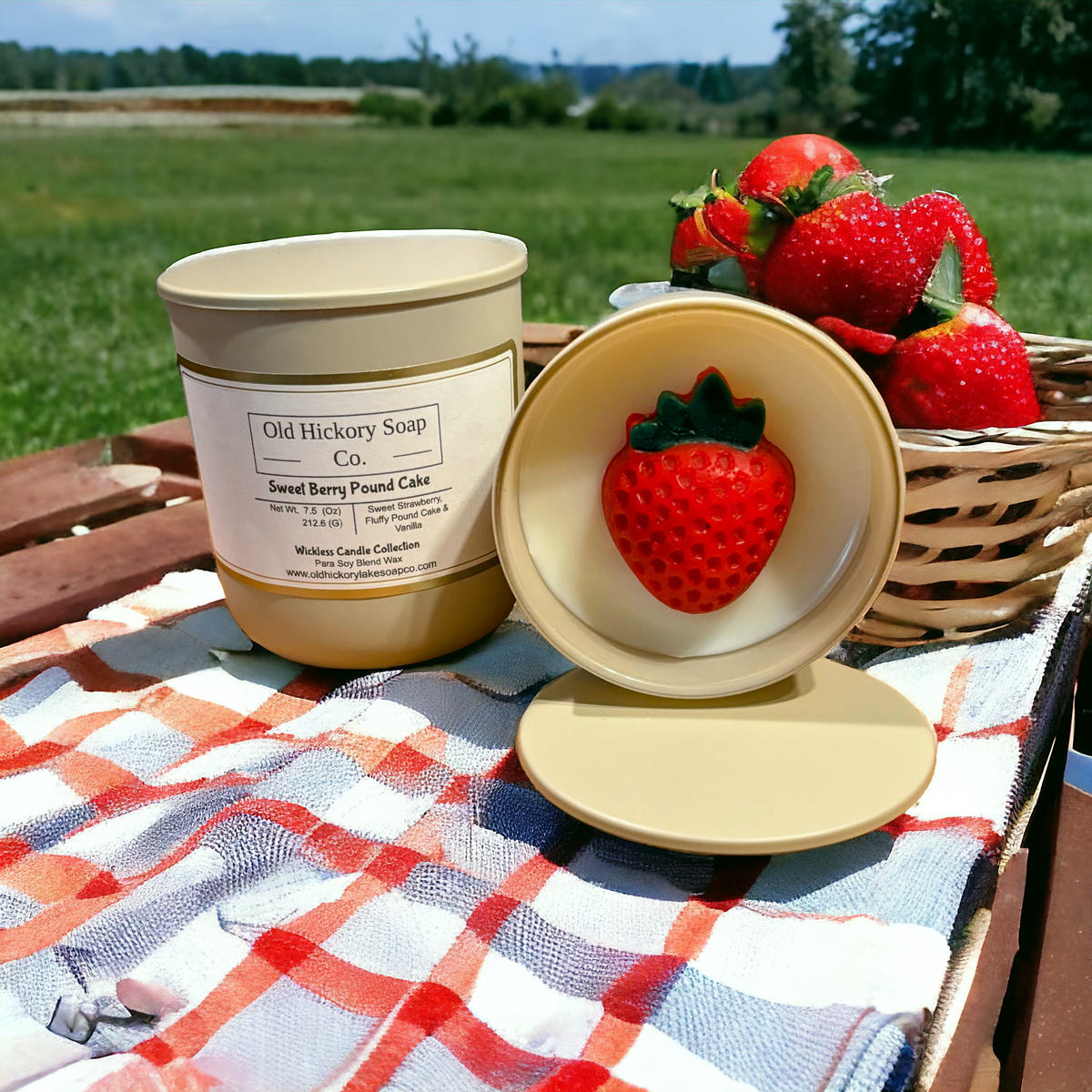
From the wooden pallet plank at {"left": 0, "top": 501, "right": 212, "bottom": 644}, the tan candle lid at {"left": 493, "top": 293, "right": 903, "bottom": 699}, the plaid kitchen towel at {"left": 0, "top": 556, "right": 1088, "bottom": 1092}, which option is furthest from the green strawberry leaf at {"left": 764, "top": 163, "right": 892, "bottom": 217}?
the wooden pallet plank at {"left": 0, "top": 501, "right": 212, "bottom": 644}

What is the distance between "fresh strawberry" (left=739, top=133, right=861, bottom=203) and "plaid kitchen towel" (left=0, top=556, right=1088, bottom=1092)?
0.30 meters

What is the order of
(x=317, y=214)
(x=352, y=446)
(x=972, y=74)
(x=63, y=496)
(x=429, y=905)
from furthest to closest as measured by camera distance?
(x=317, y=214) → (x=972, y=74) → (x=63, y=496) → (x=352, y=446) → (x=429, y=905)

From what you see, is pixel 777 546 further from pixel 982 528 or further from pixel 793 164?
pixel 793 164

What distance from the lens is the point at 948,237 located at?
1.96 feet

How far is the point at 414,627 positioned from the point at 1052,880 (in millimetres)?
343

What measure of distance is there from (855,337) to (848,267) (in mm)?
37

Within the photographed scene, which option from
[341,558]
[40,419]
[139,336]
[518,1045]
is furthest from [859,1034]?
[139,336]

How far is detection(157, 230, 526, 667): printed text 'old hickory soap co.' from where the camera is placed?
517 mm

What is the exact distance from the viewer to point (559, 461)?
0.53 m

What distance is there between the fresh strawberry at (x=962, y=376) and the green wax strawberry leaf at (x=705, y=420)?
135 millimetres

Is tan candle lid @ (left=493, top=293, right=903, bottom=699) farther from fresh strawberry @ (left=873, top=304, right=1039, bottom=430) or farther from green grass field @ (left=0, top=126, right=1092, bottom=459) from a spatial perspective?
green grass field @ (left=0, top=126, right=1092, bottom=459)

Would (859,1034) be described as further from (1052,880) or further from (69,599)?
(69,599)

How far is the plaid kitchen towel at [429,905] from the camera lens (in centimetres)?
36

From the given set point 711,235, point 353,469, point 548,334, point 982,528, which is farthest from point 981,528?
point 548,334
